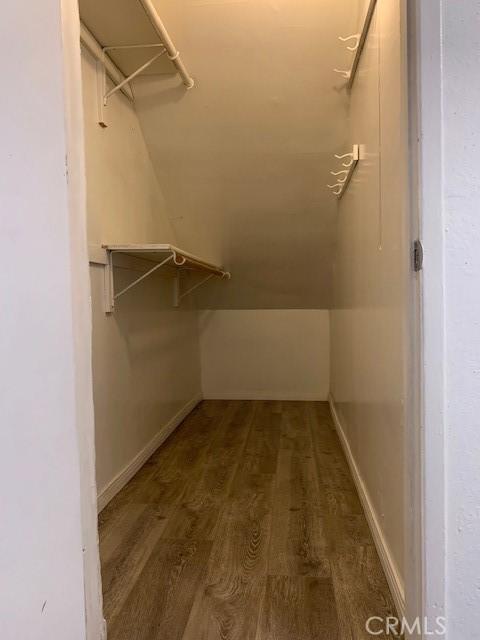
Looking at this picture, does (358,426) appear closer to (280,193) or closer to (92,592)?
(92,592)

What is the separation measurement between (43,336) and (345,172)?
2.25 m

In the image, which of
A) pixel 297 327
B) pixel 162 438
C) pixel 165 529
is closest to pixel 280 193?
pixel 297 327

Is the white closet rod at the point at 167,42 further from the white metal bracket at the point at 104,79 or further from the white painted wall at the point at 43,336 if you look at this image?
the white painted wall at the point at 43,336

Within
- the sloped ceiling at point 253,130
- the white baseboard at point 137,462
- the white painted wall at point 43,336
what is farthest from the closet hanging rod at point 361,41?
the white baseboard at point 137,462

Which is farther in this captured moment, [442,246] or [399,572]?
[399,572]

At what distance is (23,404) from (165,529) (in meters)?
1.22

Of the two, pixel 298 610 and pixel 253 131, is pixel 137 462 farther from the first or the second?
pixel 253 131

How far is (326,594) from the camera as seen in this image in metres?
1.54

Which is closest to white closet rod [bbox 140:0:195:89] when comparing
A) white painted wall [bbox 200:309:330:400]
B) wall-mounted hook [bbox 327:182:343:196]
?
wall-mounted hook [bbox 327:182:343:196]

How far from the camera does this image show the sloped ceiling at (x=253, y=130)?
2.44 meters

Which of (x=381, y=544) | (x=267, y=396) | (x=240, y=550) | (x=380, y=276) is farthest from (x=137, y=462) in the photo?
(x=267, y=396)

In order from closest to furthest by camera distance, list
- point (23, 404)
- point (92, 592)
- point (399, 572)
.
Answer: point (23, 404), point (92, 592), point (399, 572)

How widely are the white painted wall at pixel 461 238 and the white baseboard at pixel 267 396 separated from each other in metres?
3.52

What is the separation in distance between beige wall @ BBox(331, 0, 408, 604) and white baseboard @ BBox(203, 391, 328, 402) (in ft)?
6.07
